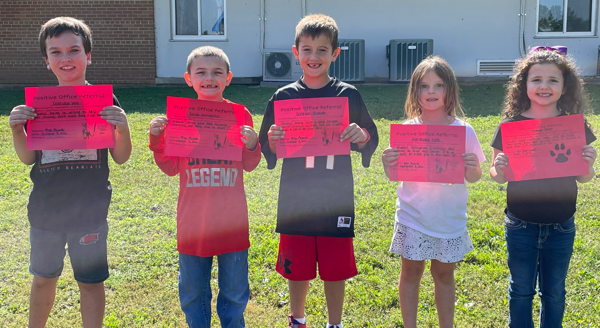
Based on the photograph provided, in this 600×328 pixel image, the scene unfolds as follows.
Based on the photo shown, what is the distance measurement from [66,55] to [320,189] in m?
Result: 1.55

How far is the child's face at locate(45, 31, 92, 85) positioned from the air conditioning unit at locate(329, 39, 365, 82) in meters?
10.1

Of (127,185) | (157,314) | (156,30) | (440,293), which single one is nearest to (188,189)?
(157,314)

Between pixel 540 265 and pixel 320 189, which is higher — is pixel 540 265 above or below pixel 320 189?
below

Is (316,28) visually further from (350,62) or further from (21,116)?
(350,62)

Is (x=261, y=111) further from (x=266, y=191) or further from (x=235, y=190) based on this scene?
(x=235, y=190)

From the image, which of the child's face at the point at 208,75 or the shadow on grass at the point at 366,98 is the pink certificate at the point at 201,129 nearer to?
the child's face at the point at 208,75

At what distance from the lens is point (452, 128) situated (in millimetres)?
2693

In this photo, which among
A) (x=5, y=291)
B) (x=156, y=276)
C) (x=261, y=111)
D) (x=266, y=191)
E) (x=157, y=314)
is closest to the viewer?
(x=157, y=314)

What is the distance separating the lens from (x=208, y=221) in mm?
2670

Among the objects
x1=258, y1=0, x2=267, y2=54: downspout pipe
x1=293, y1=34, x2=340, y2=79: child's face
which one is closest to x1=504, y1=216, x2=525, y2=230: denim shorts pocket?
x1=293, y1=34, x2=340, y2=79: child's face

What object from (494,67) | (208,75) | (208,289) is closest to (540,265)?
(208,289)

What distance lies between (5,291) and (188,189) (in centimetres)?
187

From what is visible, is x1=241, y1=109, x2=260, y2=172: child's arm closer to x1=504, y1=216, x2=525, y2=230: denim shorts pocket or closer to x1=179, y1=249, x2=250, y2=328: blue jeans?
x1=179, y1=249, x2=250, y2=328: blue jeans

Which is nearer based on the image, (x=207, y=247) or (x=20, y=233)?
(x=207, y=247)
